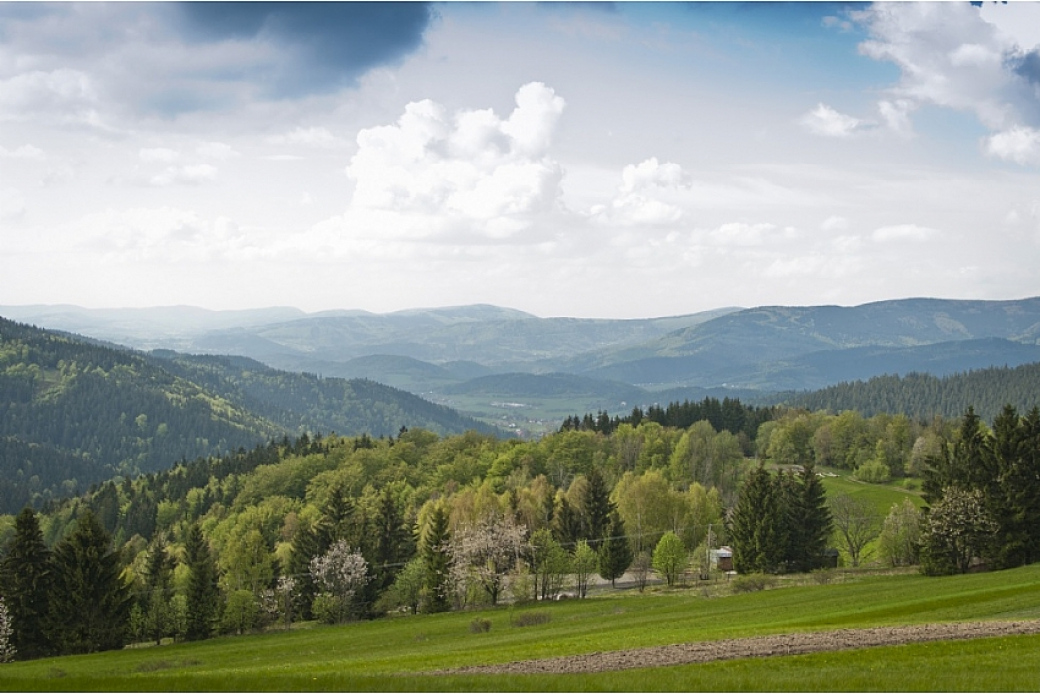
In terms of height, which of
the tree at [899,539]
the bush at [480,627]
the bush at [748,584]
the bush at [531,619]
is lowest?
the bush at [531,619]

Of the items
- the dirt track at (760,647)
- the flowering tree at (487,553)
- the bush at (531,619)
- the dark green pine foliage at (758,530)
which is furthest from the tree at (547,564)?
the dirt track at (760,647)

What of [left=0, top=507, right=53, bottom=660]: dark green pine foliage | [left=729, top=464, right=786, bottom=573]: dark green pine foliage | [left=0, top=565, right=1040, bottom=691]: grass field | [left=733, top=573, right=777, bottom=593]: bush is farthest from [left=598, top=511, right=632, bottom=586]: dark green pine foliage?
[left=0, top=507, right=53, bottom=660]: dark green pine foliage

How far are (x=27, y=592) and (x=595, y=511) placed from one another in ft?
182

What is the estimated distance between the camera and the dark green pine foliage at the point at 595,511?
9112 cm

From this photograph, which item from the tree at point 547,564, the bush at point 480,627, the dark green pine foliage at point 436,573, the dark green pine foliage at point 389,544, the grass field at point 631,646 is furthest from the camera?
the dark green pine foliage at point 389,544

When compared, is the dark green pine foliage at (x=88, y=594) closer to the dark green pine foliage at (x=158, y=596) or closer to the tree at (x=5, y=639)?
the tree at (x=5, y=639)

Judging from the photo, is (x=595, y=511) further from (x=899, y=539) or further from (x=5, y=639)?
(x=5, y=639)

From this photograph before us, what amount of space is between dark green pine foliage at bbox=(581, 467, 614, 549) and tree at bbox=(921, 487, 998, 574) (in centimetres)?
3523

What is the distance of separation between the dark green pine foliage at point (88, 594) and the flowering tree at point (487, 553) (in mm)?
27772

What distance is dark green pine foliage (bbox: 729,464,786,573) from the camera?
78.3m

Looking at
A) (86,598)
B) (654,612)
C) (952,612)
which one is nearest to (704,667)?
(952,612)

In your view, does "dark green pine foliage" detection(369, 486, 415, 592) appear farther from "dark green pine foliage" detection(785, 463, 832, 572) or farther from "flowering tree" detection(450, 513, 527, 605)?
"dark green pine foliage" detection(785, 463, 832, 572)

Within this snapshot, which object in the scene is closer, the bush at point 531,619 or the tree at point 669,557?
the bush at point 531,619

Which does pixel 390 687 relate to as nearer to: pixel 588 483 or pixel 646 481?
pixel 588 483
